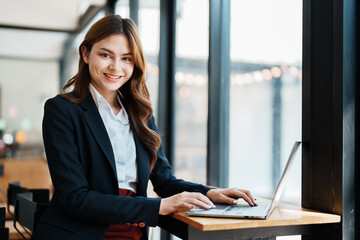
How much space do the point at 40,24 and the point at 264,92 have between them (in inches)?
163

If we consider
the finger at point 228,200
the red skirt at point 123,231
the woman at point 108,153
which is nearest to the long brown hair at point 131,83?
the woman at point 108,153

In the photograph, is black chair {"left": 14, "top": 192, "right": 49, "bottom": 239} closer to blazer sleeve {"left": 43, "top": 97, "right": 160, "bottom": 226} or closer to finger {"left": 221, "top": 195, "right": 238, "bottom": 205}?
blazer sleeve {"left": 43, "top": 97, "right": 160, "bottom": 226}

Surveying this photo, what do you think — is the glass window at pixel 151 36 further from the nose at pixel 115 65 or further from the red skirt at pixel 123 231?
the red skirt at pixel 123 231

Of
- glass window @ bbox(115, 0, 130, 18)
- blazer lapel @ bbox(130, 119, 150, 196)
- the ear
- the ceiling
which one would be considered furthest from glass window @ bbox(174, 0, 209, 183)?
the ceiling

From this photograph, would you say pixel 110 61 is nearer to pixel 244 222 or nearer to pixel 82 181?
pixel 82 181

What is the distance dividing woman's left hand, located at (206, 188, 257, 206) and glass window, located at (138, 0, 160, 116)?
1847 mm

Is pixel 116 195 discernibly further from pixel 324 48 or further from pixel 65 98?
pixel 324 48

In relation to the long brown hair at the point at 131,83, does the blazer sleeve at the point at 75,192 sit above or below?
below

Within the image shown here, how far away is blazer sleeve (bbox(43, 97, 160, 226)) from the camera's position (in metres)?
1.52

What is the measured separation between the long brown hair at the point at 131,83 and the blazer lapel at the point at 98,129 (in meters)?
0.06

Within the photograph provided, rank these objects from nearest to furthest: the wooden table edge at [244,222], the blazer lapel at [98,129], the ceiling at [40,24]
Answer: the wooden table edge at [244,222], the blazer lapel at [98,129], the ceiling at [40,24]

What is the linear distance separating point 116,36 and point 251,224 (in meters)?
0.88

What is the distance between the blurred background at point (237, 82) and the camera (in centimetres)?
208

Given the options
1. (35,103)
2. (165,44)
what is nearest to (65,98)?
(165,44)
